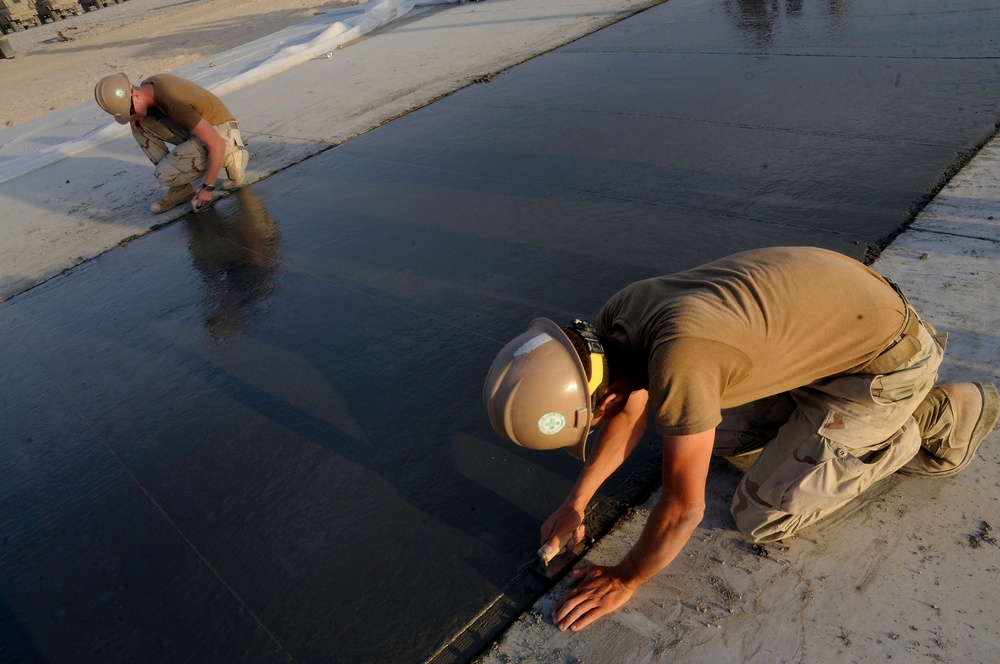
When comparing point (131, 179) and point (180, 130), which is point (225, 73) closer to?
point (131, 179)

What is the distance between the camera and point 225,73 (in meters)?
8.30

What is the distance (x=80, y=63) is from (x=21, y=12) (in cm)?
1066

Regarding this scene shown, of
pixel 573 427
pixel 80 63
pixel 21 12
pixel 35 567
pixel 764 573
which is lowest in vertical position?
pixel 764 573

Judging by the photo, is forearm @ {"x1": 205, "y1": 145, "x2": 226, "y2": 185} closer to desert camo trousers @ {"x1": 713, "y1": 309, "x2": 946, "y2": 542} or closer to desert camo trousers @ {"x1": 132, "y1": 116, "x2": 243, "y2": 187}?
desert camo trousers @ {"x1": 132, "y1": 116, "x2": 243, "y2": 187}

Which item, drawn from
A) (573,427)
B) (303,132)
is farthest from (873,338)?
(303,132)

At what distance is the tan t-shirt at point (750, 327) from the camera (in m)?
1.60

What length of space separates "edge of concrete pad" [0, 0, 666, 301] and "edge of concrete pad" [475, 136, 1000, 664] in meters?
4.17

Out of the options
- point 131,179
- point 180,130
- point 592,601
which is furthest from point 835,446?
point 131,179

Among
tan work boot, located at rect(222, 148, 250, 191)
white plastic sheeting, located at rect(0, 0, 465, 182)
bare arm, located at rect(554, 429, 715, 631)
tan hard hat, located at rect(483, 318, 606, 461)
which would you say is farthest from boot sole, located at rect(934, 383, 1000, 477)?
white plastic sheeting, located at rect(0, 0, 465, 182)

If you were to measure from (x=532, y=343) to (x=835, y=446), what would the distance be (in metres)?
0.87

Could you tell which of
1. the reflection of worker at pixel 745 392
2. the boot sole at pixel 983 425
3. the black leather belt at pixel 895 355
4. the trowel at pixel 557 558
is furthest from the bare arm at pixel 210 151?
the boot sole at pixel 983 425

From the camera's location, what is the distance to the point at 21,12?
21.1 metres

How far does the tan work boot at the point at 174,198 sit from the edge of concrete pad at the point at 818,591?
425 cm

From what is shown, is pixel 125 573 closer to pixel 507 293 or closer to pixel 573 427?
pixel 573 427
